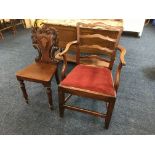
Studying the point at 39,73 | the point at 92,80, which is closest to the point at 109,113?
the point at 92,80

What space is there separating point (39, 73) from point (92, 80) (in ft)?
1.92

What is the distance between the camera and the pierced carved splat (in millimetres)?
1684

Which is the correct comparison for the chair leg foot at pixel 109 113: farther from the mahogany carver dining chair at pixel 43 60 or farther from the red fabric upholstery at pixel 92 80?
the mahogany carver dining chair at pixel 43 60

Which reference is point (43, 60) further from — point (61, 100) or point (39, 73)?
point (61, 100)

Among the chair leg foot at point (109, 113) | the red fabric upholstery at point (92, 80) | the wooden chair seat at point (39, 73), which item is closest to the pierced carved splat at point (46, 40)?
the wooden chair seat at point (39, 73)

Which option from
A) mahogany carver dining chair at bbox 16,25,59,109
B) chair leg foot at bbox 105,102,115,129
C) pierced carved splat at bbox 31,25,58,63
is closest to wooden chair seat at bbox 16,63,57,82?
mahogany carver dining chair at bbox 16,25,59,109

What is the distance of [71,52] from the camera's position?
9.95 feet

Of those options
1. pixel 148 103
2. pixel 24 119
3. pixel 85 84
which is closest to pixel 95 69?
pixel 85 84

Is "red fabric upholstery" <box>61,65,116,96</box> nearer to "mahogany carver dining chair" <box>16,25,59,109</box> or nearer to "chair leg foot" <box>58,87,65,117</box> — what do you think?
"chair leg foot" <box>58,87,65,117</box>

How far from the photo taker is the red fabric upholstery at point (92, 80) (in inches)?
52.6

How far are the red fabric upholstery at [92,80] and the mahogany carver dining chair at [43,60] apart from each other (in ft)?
0.89

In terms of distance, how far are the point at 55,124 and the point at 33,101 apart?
18.5 inches

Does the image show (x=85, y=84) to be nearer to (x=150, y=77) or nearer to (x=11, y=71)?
(x=150, y=77)

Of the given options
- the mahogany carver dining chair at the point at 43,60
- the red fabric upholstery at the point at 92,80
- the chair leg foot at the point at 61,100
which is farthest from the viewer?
the mahogany carver dining chair at the point at 43,60
